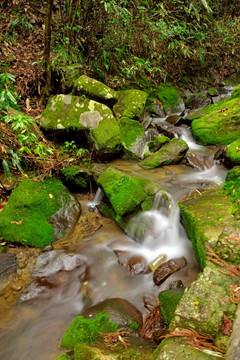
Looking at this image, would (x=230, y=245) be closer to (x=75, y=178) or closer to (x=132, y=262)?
(x=132, y=262)

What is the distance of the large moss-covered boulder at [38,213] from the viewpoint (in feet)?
12.9

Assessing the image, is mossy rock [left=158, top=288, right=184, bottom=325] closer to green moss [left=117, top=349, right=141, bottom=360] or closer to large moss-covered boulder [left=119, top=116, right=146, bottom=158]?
green moss [left=117, top=349, right=141, bottom=360]

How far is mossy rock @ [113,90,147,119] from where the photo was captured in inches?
275

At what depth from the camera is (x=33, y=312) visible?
10.2ft

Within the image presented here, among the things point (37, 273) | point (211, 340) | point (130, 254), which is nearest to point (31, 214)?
point (37, 273)

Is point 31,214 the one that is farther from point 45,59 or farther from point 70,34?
point 70,34

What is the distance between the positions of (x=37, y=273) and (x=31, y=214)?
3.60 ft

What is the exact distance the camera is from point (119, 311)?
2.88m

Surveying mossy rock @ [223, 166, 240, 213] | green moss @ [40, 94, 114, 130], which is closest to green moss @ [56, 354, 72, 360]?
mossy rock @ [223, 166, 240, 213]

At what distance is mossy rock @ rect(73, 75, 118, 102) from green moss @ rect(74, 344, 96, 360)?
5753mm

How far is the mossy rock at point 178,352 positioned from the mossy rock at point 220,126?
587 centimetres

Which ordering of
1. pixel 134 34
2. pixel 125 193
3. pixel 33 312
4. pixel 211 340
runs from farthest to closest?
pixel 134 34 < pixel 125 193 < pixel 33 312 < pixel 211 340

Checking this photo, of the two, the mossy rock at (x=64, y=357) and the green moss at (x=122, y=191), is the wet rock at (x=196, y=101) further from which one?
the mossy rock at (x=64, y=357)

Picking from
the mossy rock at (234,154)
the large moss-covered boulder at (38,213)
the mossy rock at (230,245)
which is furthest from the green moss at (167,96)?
the mossy rock at (230,245)
